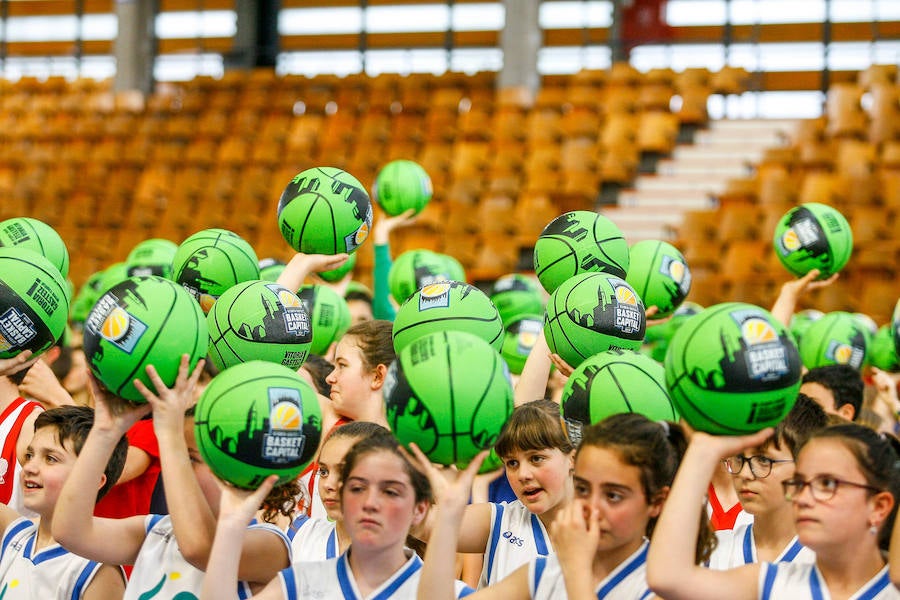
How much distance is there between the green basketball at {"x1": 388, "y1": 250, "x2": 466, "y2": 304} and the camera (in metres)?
6.18

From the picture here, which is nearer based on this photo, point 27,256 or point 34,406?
point 27,256

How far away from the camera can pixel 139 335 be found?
2.83 m

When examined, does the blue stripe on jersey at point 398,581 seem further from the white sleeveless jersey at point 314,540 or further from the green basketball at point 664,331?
the green basketball at point 664,331

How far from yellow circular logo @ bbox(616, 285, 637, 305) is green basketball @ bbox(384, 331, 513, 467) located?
1.04 meters

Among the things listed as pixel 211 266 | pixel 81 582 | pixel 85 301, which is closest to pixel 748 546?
pixel 81 582

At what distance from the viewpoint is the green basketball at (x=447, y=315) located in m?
3.67

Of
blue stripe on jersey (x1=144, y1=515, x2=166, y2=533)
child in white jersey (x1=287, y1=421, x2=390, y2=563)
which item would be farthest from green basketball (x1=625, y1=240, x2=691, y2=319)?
blue stripe on jersey (x1=144, y1=515, x2=166, y2=533)

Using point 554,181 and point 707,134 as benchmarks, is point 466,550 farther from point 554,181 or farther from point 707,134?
point 707,134

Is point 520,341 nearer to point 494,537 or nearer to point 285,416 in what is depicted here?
point 494,537

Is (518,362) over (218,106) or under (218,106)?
under

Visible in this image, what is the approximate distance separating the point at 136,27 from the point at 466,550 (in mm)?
15780

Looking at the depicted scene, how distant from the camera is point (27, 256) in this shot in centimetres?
Answer: 344

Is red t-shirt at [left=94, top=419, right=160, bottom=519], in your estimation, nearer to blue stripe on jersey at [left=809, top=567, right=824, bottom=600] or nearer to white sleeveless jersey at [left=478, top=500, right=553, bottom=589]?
white sleeveless jersey at [left=478, top=500, right=553, bottom=589]

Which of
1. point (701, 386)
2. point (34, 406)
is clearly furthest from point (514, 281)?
point (701, 386)
